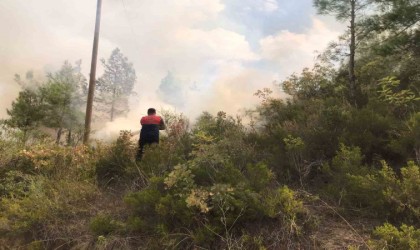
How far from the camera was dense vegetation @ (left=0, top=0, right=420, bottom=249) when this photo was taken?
13.7ft

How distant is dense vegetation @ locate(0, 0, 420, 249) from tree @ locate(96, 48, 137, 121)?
39.9 metres

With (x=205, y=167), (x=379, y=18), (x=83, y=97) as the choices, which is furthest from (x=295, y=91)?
(x=83, y=97)

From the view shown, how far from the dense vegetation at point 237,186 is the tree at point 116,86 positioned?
39860 millimetres

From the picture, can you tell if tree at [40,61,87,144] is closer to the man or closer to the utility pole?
the utility pole

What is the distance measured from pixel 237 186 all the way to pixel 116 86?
173ft

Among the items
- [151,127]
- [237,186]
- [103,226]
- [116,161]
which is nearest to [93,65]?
[151,127]

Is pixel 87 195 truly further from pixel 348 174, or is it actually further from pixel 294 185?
pixel 348 174

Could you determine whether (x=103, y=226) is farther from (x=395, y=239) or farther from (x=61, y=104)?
(x=61, y=104)

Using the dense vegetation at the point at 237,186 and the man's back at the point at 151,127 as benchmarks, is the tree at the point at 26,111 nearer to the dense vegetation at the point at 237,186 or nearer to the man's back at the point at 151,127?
the dense vegetation at the point at 237,186

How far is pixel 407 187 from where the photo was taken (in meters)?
4.07

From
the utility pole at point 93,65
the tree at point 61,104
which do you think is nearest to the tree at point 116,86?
the tree at point 61,104

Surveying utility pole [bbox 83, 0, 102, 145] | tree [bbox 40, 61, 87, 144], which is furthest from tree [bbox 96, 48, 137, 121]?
Result: utility pole [bbox 83, 0, 102, 145]

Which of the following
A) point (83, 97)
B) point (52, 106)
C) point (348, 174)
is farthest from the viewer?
point (83, 97)

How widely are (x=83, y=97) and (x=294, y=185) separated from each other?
37946 mm
